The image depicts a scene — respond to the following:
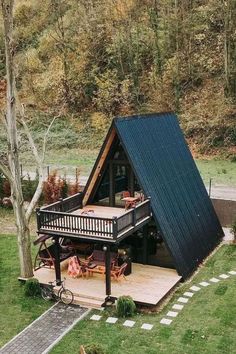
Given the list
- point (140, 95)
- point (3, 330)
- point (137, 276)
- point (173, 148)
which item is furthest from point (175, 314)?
point (140, 95)

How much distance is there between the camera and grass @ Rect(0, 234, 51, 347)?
42.7 feet

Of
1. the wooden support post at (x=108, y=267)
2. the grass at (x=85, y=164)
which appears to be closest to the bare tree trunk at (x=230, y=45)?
the grass at (x=85, y=164)

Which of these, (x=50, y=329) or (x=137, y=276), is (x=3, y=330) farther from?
(x=137, y=276)

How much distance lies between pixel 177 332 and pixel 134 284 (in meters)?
2.85

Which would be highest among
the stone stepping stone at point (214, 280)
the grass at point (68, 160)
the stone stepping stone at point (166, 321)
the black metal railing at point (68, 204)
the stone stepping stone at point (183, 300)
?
the grass at point (68, 160)

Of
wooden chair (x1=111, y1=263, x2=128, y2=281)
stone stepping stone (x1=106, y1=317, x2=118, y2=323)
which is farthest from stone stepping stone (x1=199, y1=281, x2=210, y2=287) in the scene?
stone stepping stone (x1=106, y1=317, x2=118, y2=323)

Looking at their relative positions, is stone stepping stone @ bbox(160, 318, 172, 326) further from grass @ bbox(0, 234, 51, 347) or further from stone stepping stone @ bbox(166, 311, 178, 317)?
grass @ bbox(0, 234, 51, 347)

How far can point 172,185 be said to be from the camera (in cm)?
1719

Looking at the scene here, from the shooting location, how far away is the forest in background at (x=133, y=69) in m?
35.2

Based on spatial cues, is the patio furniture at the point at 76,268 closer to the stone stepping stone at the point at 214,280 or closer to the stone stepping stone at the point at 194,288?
the stone stepping stone at the point at 194,288

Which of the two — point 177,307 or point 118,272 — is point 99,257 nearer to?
point 118,272

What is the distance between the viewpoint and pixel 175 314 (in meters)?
13.5

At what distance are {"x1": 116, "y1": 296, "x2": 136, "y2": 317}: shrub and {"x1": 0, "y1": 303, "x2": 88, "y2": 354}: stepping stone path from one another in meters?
1.10

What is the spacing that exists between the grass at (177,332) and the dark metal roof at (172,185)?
1960 mm
